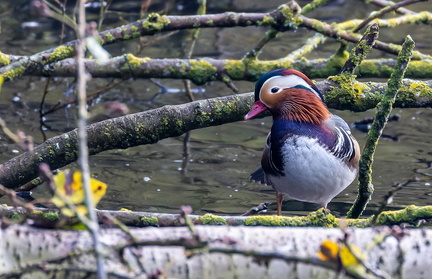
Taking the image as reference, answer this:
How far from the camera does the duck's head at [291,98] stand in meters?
4.17

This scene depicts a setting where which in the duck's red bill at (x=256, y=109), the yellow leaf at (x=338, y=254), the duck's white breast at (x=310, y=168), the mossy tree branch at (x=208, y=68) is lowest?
the yellow leaf at (x=338, y=254)

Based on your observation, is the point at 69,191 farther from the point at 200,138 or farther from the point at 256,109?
the point at 200,138

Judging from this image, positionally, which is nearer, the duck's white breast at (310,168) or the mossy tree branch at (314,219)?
the mossy tree branch at (314,219)

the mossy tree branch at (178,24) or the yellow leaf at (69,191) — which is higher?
the mossy tree branch at (178,24)

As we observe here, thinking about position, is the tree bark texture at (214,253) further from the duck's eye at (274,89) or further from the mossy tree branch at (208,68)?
the mossy tree branch at (208,68)

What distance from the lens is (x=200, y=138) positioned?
688 cm

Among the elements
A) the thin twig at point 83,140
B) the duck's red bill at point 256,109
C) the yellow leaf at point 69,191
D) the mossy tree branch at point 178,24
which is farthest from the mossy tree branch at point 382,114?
the mossy tree branch at point 178,24

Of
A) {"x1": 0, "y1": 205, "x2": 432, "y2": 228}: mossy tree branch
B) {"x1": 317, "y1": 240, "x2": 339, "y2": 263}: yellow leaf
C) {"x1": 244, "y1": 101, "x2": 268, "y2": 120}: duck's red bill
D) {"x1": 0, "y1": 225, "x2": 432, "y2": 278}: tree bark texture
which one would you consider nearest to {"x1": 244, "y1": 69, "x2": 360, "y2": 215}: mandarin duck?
{"x1": 244, "y1": 101, "x2": 268, "y2": 120}: duck's red bill

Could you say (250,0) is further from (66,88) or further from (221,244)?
(221,244)

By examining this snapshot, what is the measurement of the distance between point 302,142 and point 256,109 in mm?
338

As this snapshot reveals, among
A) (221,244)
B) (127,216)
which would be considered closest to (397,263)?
(221,244)

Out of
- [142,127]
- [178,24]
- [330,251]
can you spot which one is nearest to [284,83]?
[142,127]

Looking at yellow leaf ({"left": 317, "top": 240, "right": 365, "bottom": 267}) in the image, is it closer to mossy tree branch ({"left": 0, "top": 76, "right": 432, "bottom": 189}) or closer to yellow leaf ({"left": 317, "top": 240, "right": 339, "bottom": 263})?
yellow leaf ({"left": 317, "top": 240, "right": 339, "bottom": 263})

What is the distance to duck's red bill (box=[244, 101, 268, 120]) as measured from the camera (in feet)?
13.1
